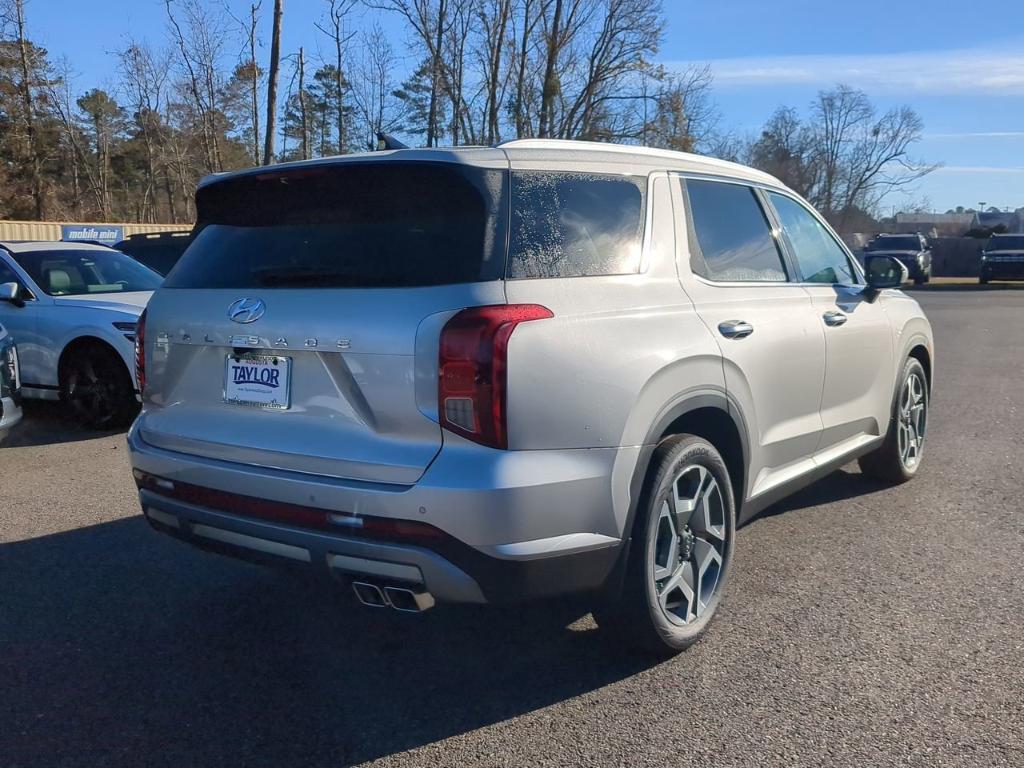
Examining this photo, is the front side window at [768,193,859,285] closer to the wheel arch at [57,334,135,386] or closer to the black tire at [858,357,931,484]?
the black tire at [858,357,931,484]

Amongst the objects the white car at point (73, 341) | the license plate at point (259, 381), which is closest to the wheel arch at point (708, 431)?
the license plate at point (259, 381)

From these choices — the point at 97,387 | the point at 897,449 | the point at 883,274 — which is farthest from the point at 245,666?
the point at 97,387

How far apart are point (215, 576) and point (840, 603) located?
293 centimetres

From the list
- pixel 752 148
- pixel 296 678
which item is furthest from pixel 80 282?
pixel 752 148

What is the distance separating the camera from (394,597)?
9.97 ft

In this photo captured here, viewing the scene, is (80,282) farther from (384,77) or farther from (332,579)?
(384,77)

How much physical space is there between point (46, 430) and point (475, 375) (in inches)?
268

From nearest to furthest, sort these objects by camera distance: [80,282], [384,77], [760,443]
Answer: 1. [760,443]
2. [80,282]
3. [384,77]

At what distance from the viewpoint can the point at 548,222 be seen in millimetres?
3240

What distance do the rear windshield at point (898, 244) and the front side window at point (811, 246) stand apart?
115 feet

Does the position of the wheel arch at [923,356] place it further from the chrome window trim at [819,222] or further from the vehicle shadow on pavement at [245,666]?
the vehicle shadow on pavement at [245,666]

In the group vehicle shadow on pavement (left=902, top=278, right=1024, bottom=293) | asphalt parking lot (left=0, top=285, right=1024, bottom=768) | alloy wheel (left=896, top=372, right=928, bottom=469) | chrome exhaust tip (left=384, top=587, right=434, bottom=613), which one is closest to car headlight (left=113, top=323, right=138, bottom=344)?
asphalt parking lot (left=0, top=285, right=1024, bottom=768)

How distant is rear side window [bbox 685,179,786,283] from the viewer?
3.97m

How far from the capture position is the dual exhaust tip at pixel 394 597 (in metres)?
3.01
